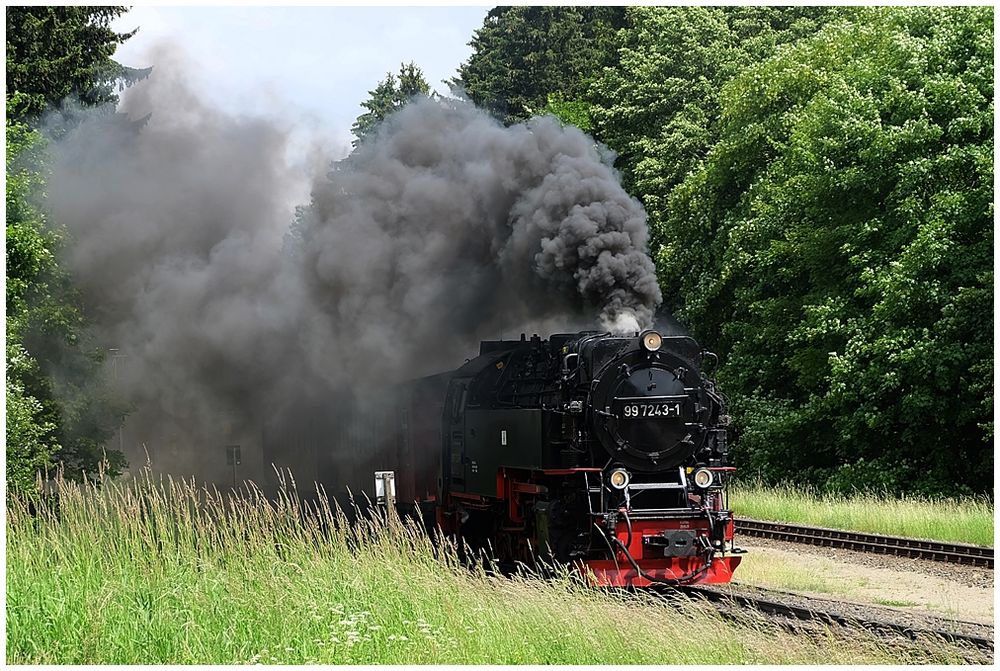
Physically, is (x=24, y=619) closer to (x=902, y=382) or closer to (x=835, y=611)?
(x=835, y=611)

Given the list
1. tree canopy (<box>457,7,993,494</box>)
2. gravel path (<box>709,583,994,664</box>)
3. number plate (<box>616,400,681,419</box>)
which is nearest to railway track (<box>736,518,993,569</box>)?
gravel path (<box>709,583,994,664</box>)

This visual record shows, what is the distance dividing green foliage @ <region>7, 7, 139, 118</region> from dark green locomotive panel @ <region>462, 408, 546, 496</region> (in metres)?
12.5

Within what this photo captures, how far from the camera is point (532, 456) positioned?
11.2 m

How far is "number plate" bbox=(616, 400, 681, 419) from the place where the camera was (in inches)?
430

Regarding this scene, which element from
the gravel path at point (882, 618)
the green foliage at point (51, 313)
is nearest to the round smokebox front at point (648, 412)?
the gravel path at point (882, 618)

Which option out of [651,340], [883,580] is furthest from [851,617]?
[883,580]

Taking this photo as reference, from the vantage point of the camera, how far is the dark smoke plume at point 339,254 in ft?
47.8

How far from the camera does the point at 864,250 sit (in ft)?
73.2

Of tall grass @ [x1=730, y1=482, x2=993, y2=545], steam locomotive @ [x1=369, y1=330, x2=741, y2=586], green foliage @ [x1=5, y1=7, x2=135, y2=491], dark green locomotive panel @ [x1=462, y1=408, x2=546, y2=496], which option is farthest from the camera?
green foliage @ [x1=5, y1=7, x2=135, y2=491]

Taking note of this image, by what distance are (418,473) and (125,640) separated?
7.43 meters

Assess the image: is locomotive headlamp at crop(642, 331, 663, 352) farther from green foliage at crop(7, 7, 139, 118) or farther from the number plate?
green foliage at crop(7, 7, 139, 118)

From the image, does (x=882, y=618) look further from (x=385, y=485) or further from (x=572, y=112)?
(x=572, y=112)

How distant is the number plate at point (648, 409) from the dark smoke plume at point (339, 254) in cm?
215

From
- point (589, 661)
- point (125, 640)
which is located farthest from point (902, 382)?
point (125, 640)
